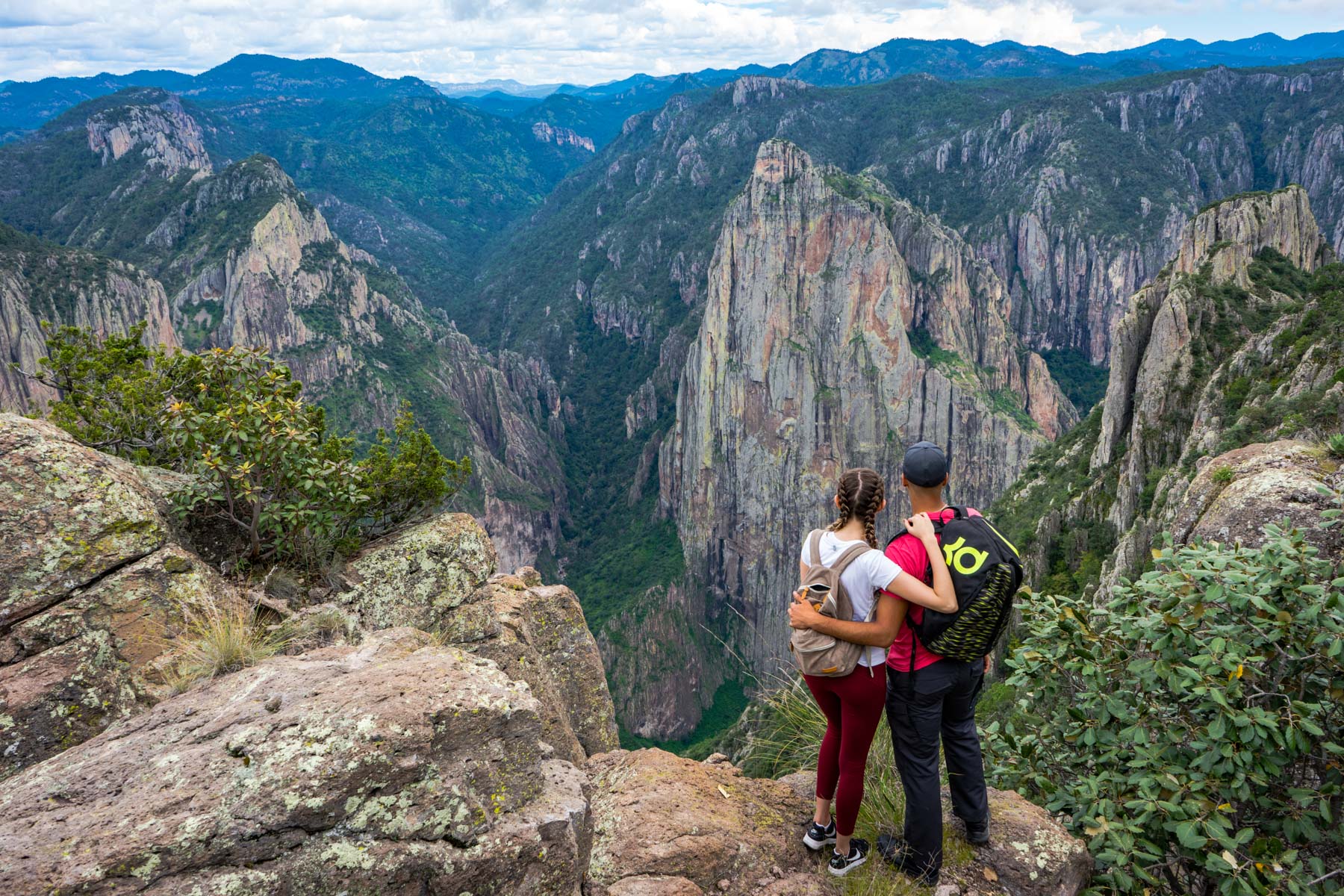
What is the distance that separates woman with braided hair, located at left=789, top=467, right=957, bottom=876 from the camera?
598cm

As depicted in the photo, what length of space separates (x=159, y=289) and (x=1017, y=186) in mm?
173140

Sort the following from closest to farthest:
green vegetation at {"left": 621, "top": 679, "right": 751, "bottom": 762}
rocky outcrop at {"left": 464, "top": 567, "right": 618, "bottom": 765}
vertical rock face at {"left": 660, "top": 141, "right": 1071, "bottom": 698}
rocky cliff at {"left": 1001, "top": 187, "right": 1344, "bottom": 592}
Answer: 1. rocky outcrop at {"left": 464, "top": 567, "right": 618, "bottom": 765}
2. rocky cliff at {"left": 1001, "top": 187, "right": 1344, "bottom": 592}
3. green vegetation at {"left": 621, "top": 679, "right": 751, "bottom": 762}
4. vertical rock face at {"left": 660, "top": 141, "right": 1071, "bottom": 698}

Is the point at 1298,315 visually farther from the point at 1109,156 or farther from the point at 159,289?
the point at 1109,156

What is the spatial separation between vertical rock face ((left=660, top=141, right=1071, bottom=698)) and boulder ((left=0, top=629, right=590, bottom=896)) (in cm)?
10861

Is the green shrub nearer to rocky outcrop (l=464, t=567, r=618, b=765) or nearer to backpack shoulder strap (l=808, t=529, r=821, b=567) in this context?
rocky outcrop (l=464, t=567, r=618, b=765)

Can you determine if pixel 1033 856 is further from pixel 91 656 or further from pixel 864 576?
pixel 91 656

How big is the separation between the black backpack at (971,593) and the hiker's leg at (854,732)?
1.28 feet

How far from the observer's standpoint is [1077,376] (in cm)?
15988

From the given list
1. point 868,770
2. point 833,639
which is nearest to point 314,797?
point 833,639

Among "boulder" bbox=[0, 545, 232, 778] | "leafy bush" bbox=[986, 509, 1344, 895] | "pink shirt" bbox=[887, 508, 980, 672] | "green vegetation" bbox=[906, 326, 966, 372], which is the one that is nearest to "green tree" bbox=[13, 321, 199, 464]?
"boulder" bbox=[0, 545, 232, 778]

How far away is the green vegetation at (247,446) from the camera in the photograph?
31.2ft

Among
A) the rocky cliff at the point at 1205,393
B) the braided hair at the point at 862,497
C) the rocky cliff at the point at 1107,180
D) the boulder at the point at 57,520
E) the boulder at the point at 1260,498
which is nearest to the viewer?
the braided hair at the point at 862,497

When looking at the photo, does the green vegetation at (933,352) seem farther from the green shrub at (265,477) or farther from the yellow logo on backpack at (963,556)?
the yellow logo on backpack at (963,556)

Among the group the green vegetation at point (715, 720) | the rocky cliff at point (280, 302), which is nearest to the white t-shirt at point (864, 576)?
the green vegetation at point (715, 720)
